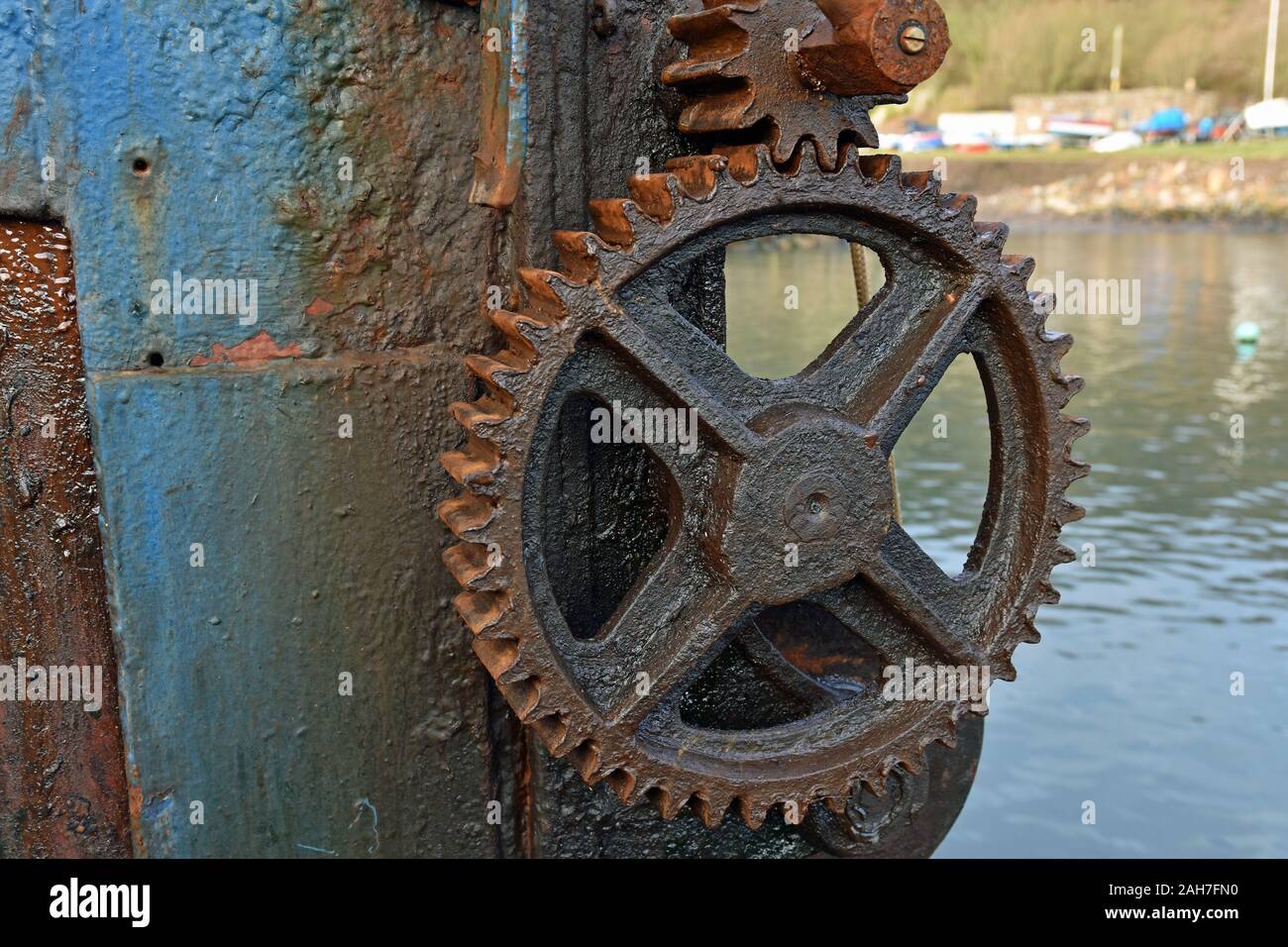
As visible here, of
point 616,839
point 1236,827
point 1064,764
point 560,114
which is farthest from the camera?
point 1064,764

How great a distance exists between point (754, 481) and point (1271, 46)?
44764 mm

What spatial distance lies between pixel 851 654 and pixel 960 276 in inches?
29.5

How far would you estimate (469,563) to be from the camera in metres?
1.96

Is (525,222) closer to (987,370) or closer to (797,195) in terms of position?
(797,195)

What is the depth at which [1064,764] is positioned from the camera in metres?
4.92

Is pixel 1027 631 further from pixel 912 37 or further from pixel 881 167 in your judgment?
pixel 912 37

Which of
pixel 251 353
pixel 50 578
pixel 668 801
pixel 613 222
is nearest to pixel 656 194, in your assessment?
pixel 613 222

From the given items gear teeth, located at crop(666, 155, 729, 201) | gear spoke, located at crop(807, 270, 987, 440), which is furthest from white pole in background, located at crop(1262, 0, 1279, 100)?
gear teeth, located at crop(666, 155, 729, 201)

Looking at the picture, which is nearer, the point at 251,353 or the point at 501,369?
the point at 501,369

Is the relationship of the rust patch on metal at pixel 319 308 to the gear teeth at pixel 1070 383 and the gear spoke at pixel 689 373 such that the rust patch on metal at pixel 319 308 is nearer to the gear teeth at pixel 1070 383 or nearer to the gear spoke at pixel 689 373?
the gear spoke at pixel 689 373

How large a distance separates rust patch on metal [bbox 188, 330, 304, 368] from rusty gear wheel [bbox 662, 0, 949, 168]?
736mm

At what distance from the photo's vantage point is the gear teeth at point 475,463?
6.12 ft

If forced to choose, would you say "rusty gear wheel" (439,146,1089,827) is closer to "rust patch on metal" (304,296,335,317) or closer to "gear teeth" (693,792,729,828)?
"gear teeth" (693,792,729,828)

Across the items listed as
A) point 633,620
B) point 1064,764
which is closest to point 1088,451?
point 1064,764
